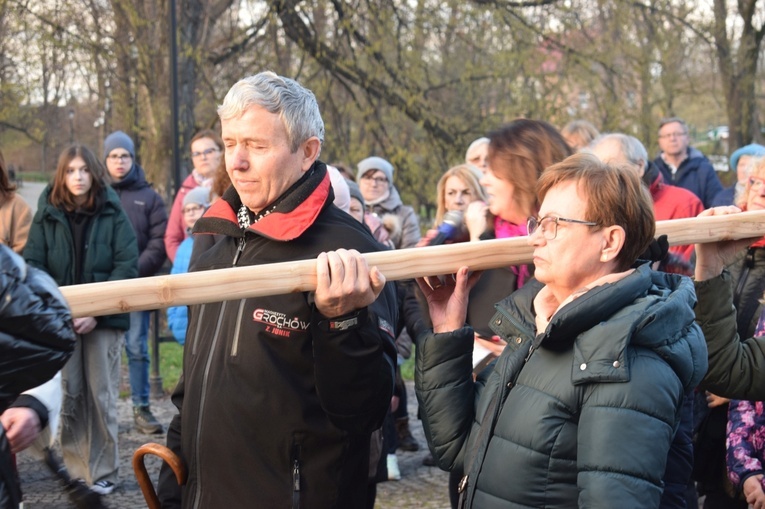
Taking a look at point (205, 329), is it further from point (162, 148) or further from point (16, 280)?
point (162, 148)

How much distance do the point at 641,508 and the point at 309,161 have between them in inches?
51.9

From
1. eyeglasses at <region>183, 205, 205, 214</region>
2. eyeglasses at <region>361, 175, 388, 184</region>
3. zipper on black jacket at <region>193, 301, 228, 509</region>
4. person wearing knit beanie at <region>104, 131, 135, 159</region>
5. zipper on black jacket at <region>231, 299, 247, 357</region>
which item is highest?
person wearing knit beanie at <region>104, 131, 135, 159</region>

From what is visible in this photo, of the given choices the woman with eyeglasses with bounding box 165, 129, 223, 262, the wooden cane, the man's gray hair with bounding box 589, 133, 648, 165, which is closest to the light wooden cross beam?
the wooden cane

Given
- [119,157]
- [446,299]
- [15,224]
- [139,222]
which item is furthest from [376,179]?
[446,299]

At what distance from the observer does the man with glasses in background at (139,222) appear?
7.88m

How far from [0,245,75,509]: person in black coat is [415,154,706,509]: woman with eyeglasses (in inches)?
44.2

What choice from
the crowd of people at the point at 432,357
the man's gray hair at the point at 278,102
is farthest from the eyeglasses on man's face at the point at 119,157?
the man's gray hair at the point at 278,102

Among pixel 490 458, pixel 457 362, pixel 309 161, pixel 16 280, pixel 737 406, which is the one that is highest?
pixel 309 161

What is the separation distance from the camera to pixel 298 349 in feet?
8.89

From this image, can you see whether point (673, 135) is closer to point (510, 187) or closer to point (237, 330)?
point (510, 187)

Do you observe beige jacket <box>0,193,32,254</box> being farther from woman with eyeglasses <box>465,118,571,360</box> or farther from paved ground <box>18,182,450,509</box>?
woman with eyeglasses <box>465,118,571,360</box>

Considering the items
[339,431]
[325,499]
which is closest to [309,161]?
[339,431]

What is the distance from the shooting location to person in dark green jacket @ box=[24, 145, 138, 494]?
21.1ft

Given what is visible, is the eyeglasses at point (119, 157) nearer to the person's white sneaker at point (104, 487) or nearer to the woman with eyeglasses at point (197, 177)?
the woman with eyeglasses at point (197, 177)
